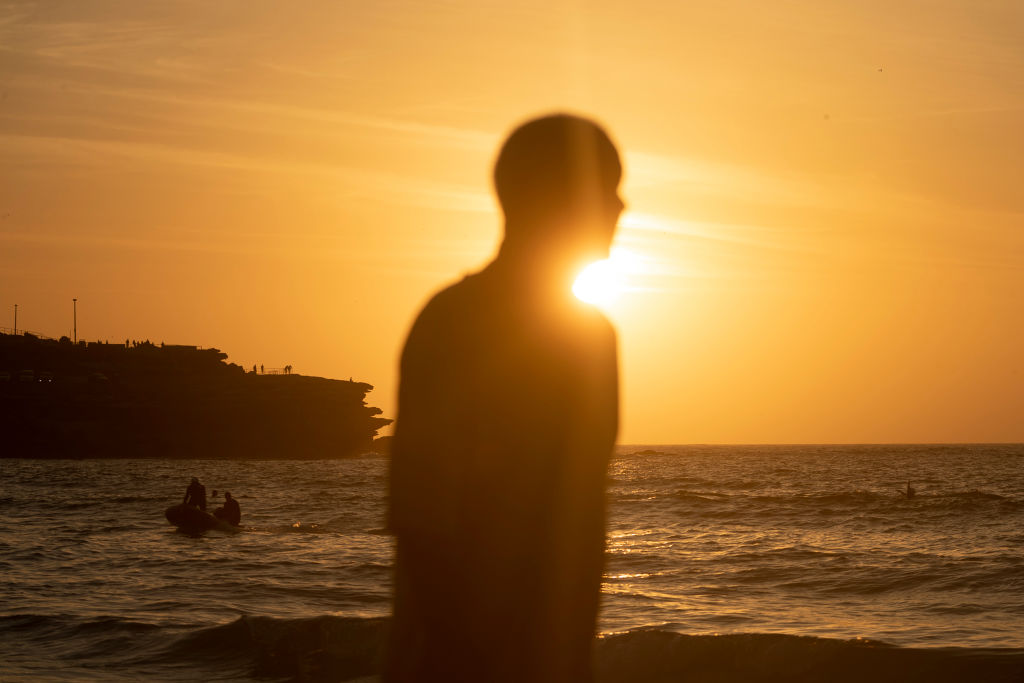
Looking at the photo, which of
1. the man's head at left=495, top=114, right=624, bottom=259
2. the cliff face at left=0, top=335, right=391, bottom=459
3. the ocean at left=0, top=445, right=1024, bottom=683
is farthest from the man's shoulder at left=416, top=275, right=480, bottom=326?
the cliff face at left=0, top=335, right=391, bottom=459

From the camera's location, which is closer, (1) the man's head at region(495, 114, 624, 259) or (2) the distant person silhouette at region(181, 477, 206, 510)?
(1) the man's head at region(495, 114, 624, 259)

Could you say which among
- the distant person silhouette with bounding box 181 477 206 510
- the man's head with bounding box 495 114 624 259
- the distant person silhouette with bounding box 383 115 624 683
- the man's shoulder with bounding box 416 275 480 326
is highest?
the man's head with bounding box 495 114 624 259

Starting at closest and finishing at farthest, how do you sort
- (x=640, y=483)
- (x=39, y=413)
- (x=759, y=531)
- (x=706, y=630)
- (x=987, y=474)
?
(x=706, y=630), (x=759, y=531), (x=640, y=483), (x=987, y=474), (x=39, y=413)

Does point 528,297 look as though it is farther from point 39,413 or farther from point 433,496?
point 39,413

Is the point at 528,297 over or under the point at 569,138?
under

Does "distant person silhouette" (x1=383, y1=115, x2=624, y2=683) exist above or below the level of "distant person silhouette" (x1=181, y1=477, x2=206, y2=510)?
above

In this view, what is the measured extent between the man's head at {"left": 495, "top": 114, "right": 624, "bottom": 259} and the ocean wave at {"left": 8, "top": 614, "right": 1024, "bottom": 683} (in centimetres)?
949

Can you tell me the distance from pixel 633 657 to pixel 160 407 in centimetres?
11769

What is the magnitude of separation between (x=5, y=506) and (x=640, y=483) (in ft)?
121

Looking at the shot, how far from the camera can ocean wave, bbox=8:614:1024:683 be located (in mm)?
11266

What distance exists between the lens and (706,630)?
603 inches

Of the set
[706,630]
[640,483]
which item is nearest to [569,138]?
[706,630]

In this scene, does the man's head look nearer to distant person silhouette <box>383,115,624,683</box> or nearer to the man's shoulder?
distant person silhouette <box>383,115,624,683</box>

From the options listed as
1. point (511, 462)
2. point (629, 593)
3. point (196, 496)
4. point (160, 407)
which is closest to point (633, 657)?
point (629, 593)
